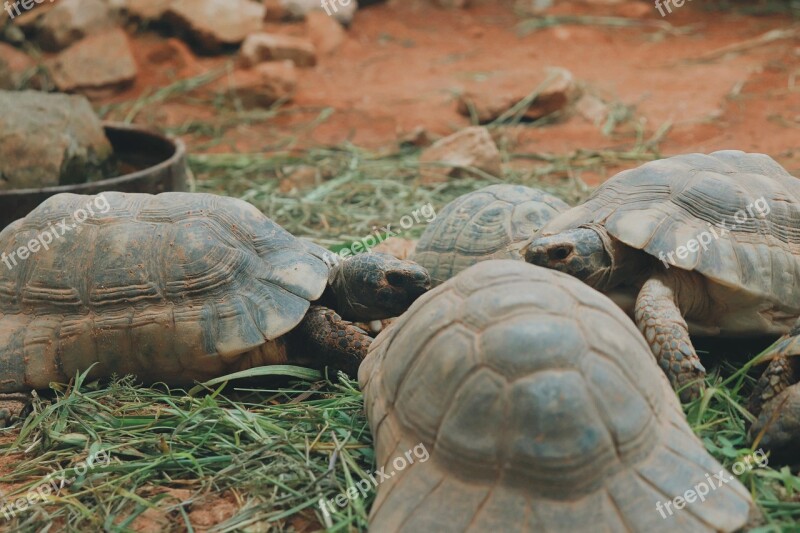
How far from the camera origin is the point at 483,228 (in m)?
4.09

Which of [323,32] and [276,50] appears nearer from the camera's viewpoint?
[276,50]

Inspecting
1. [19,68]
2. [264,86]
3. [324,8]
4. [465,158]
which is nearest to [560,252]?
[465,158]

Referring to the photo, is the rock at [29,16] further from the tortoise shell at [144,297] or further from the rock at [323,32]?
the tortoise shell at [144,297]

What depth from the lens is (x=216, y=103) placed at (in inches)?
344

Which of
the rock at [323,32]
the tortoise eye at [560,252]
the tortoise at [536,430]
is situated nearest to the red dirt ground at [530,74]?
the rock at [323,32]

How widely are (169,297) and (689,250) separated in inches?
86.0

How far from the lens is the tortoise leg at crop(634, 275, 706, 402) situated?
3.06m

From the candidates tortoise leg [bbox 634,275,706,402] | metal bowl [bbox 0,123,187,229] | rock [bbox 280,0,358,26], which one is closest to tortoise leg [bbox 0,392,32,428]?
metal bowl [bbox 0,123,187,229]

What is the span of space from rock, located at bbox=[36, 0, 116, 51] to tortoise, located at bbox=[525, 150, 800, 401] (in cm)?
722

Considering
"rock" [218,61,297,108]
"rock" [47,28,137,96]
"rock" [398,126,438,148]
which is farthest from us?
"rock" [218,61,297,108]

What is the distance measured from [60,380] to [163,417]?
0.63 metres

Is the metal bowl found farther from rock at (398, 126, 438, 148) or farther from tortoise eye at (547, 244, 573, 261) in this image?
tortoise eye at (547, 244, 573, 261)

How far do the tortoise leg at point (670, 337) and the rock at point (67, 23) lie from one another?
7.70 m

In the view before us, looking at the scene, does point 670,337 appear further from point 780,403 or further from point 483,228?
point 483,228
